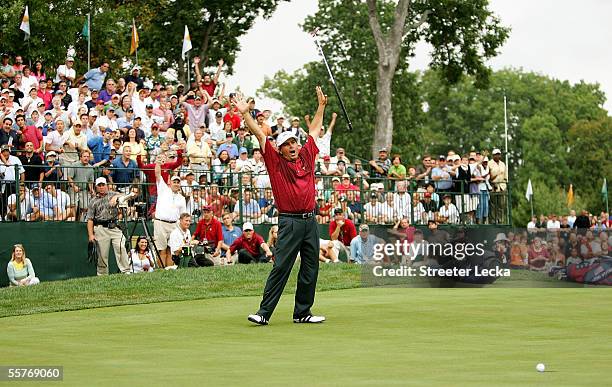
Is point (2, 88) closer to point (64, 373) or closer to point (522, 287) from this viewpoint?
point (522, 287)

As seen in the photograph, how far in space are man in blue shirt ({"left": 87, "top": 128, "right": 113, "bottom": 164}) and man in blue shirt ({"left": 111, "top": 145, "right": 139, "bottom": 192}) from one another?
341mm

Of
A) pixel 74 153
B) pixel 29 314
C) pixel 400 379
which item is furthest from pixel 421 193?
pixel 400 379

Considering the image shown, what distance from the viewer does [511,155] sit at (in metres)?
115

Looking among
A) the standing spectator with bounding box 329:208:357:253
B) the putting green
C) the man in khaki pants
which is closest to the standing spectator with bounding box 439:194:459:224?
the standing spectator with bounding box 329:208:357:253

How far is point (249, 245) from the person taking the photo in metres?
23.7

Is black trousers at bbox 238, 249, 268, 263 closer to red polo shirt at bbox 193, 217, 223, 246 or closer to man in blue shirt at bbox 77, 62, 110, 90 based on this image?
red polo shirt at bbox 193, 217, 223, 246

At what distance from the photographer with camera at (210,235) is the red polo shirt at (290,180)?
1008 centimetres

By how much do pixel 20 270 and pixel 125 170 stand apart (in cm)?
333

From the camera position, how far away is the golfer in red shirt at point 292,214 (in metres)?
13.5

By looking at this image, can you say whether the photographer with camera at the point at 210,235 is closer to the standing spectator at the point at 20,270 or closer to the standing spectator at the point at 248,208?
the standing spectator at the point at 248,208

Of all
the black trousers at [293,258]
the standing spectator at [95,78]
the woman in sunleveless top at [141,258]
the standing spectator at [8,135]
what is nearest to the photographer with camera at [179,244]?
the woman in sunleveless top at [141,258]

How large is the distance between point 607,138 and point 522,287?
89055 mm

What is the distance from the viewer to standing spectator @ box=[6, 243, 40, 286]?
858 inches

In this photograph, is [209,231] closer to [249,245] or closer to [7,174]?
[249,245]
